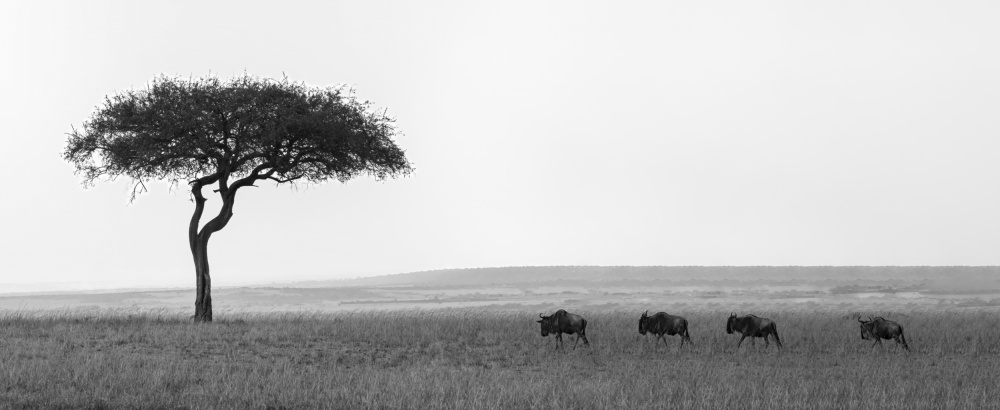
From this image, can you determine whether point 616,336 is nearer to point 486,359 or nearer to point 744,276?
point 486,359

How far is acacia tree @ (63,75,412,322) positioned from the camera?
34375 mm

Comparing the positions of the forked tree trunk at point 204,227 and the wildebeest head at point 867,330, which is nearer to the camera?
the wildebeest head at point 867,330

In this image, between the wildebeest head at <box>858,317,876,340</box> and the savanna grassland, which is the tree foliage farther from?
the wildebeest head at <box>858,317,876,340</box>

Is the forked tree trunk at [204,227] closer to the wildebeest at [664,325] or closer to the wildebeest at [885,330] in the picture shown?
the wildebeest at [664,325]

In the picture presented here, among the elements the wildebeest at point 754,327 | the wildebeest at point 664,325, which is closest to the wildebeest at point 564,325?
the wildebeest at point 664,325

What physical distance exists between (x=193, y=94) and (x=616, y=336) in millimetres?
19768

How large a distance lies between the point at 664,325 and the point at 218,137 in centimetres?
2025

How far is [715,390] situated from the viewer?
17234mm

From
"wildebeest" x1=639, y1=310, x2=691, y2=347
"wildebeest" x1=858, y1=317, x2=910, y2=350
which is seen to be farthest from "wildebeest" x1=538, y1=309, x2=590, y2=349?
"wildebeest" x1=858, y1=317, x2=910, y2=350

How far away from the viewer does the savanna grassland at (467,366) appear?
53.0 feet

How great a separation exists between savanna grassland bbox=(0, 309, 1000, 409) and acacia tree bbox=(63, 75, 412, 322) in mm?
6165

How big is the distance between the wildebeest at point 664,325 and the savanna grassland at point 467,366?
43 centimetres

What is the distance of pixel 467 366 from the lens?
21703 millimetres

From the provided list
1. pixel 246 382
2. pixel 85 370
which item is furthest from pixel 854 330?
pixel 85 370
